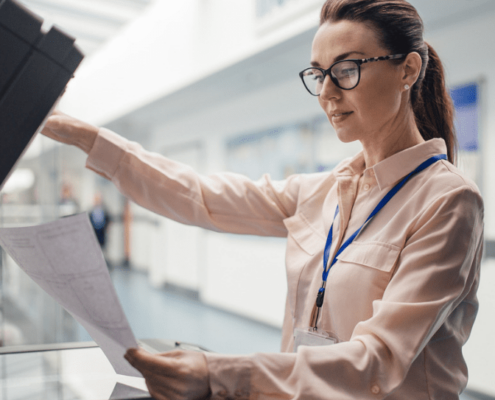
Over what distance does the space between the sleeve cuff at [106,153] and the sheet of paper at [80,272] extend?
0.46m

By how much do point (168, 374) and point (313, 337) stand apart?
0.45 metres

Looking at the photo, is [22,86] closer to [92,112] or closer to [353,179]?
[353,179]

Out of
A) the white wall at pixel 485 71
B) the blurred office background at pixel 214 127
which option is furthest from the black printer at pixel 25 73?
the white wall at pixel 485 71

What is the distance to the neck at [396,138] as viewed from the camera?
0.95 meters

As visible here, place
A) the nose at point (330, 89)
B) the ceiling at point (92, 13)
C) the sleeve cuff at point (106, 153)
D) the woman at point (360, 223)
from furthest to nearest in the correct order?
1. the ceiling at point (92, 13)
2. the sleeve cuff at point (106, 153)
3. the nose at point (330, 89)
4. the woman at point (360, 223)

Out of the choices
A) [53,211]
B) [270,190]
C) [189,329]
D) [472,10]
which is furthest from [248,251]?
[270,190]

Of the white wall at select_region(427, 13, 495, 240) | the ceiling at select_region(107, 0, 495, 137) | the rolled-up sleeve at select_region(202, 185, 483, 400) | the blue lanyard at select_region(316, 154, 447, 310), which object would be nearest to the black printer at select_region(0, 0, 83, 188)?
the rolled-up sleeve at select_region(202, 185, 483, 400)

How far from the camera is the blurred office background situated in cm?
292

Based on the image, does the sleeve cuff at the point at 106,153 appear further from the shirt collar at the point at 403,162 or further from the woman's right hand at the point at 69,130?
the shirt collar at the point at 403,162

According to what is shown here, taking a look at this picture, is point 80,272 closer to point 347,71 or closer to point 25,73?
point 25,73

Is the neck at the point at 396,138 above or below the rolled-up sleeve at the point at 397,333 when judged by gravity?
above

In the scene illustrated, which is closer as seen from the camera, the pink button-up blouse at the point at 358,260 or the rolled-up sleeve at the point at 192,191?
the pink button-up blouse at the point at 358,260

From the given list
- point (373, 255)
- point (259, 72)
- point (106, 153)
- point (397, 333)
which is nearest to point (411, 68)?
point (373, 255)

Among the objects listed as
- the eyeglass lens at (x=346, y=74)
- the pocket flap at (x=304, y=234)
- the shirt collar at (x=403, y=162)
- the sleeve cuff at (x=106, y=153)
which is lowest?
the sleeve cuff at (x=106, y=153)
